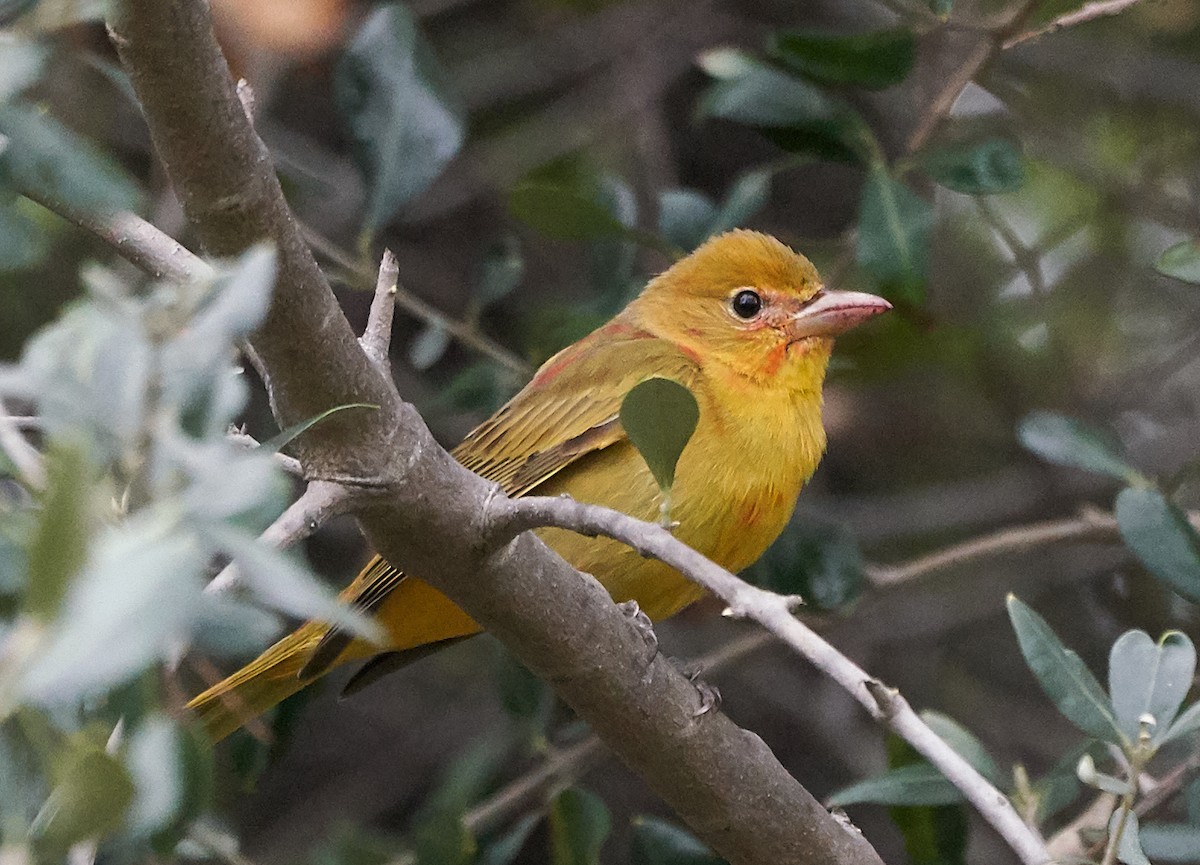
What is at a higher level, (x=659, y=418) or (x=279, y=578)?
(x=279, y=578)

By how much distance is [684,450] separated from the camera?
9.64 feet

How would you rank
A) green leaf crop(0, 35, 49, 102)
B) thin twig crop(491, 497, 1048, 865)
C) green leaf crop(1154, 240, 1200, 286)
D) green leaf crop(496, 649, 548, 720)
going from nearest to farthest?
green leaf crop(0, 35, 49, 102)
thin twig crop(491, 497, 1048, 865)
green leaf crop(1154, 240, 1200, 286)
green leaf crop(496, 649, 548, 720)

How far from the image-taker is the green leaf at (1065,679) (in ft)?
6.70

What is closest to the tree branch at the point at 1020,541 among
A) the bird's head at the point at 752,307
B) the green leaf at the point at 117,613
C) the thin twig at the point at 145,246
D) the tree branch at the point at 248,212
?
the bird's head at the point at 752,307

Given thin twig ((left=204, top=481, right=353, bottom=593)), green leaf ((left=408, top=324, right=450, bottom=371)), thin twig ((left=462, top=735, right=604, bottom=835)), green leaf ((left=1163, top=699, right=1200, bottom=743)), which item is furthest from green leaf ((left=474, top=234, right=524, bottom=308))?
green leaf ((left=1163, top=699, right=1200, bottom=743))

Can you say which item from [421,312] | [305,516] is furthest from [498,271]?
[305,516]

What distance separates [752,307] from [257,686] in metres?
1.48

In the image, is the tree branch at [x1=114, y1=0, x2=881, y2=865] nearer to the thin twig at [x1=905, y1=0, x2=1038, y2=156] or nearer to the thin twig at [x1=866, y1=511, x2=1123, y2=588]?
the thin twig at [x1=866, y1=511, x2=1123, y2=588]

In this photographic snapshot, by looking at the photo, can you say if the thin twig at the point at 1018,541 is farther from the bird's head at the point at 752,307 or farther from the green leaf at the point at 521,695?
the green leaf at the point at 521,695

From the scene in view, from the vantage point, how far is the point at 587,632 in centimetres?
225

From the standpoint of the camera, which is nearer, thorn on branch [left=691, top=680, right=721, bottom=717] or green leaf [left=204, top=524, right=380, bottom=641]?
green leaf [left=204, top=524, right=380, bottom=641]

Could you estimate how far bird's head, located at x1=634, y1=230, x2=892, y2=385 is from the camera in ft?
11.4

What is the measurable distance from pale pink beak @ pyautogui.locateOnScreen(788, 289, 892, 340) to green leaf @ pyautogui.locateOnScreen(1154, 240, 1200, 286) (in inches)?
28.7

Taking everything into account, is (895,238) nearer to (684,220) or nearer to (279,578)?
(684,220)
